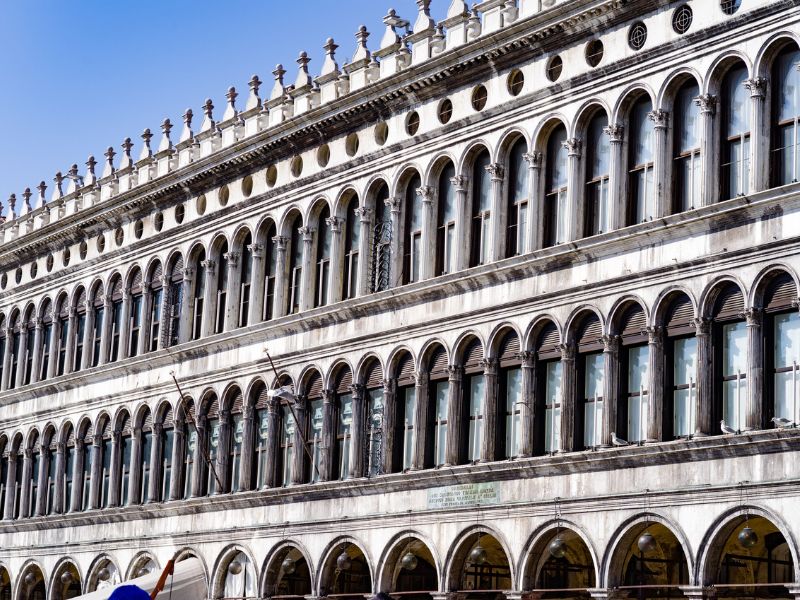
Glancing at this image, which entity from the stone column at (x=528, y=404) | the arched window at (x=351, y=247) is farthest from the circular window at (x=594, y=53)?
the arched window at (x=351, y=247)

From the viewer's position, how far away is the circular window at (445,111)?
117 ft

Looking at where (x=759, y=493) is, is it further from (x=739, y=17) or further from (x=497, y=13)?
(x=497, y=13)

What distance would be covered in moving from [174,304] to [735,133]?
18.6 meters

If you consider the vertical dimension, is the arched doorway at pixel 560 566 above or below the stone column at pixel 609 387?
below

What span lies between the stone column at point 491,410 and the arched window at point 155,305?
1353 centimetres

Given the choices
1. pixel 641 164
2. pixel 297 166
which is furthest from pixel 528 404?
pixel 297 166

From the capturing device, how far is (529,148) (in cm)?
3328

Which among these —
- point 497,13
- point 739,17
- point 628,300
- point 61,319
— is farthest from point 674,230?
point 61,319

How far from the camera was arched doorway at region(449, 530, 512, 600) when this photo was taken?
33188 mm

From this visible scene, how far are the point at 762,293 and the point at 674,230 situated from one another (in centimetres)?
209

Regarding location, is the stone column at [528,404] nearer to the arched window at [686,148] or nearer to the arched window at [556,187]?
the arched window at [556,187]

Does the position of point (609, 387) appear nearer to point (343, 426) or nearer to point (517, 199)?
point (517, 199)

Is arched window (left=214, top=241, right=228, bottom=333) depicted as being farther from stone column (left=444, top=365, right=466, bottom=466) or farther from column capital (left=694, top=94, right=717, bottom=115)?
column capital (left=694, top=94, right=717, bottom=115)

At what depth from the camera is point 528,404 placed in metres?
32.2
